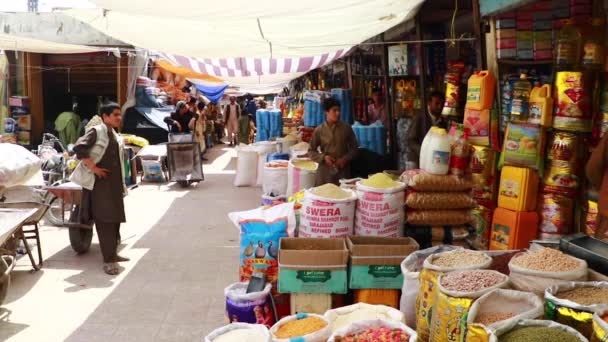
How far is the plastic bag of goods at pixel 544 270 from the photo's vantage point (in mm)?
2418

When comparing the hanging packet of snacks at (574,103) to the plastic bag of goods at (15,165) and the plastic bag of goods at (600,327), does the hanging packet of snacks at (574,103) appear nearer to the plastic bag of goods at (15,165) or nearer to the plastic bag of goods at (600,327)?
the plastic bag of goods at (600,327)

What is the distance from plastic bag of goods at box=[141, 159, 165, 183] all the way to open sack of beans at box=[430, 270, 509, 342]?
9.85 metres

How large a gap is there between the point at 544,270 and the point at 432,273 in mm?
522

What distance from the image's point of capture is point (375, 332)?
2648 millimetres

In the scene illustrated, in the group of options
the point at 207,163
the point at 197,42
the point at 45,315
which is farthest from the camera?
the point at 207,163

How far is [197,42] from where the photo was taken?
634 centimetres

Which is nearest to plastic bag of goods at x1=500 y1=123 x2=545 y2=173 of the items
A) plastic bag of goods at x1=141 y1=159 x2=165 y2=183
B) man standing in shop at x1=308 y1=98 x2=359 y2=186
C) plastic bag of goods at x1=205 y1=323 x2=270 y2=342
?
man standing in shop at x1=308 y1=98 x2=359 y2=186

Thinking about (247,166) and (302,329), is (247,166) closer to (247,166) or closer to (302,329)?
(247,166)

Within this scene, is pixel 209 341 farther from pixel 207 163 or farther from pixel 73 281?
pixel 207 163

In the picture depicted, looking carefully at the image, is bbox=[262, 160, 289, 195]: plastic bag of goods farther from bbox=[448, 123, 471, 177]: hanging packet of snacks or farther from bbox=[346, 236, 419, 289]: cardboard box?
bbox=[346, 236, 419, 289]: cardboard box

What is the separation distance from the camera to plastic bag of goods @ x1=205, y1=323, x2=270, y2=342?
278cm

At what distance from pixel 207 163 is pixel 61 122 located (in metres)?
4.08


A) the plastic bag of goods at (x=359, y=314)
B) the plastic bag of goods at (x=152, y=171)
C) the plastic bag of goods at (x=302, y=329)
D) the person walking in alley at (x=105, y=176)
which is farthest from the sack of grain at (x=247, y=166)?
the plastic bag of goods at (x=302, y=329)

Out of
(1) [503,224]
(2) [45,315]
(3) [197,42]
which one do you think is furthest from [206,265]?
(1) [503,224]
